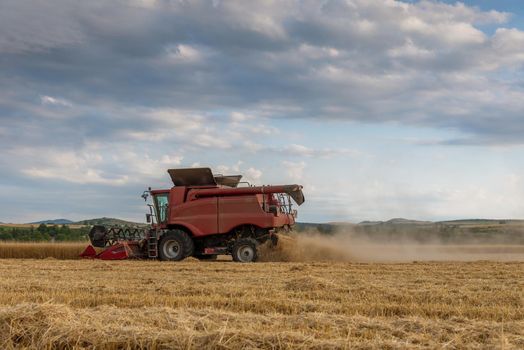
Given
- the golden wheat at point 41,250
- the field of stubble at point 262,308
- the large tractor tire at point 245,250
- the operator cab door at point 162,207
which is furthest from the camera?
the golden wheat at point 41,250

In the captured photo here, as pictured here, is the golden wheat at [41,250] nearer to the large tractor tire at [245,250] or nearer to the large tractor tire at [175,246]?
the large tractor tire at [175,246]

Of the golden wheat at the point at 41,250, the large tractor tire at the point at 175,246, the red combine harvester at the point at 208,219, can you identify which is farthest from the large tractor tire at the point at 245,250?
the golden wheat at the point at 41,250

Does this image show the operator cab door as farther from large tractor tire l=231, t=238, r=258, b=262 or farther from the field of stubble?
the field of stubble

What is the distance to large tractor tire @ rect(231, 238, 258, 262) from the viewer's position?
18281 millimetres

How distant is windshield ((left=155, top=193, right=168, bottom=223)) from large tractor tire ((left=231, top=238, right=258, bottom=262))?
111 inches

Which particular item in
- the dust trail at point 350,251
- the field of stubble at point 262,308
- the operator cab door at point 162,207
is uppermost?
the operator cab door at point 162,207

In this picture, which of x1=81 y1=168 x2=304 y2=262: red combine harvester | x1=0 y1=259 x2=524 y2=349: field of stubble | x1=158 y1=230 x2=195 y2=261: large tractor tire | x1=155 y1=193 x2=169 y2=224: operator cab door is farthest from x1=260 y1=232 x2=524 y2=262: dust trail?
x1=0 y1=259 x2=524 y2=349: field of stubble

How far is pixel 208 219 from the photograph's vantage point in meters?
19.0

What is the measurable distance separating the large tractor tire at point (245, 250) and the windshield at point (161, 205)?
2813mm

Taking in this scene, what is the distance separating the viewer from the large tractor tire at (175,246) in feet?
62.1

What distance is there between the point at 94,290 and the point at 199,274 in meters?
3.46

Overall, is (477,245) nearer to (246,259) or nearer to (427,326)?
(246,259)

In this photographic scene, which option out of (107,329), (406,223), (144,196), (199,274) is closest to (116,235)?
(144,196)

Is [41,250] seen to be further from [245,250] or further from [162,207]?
[245,250]
